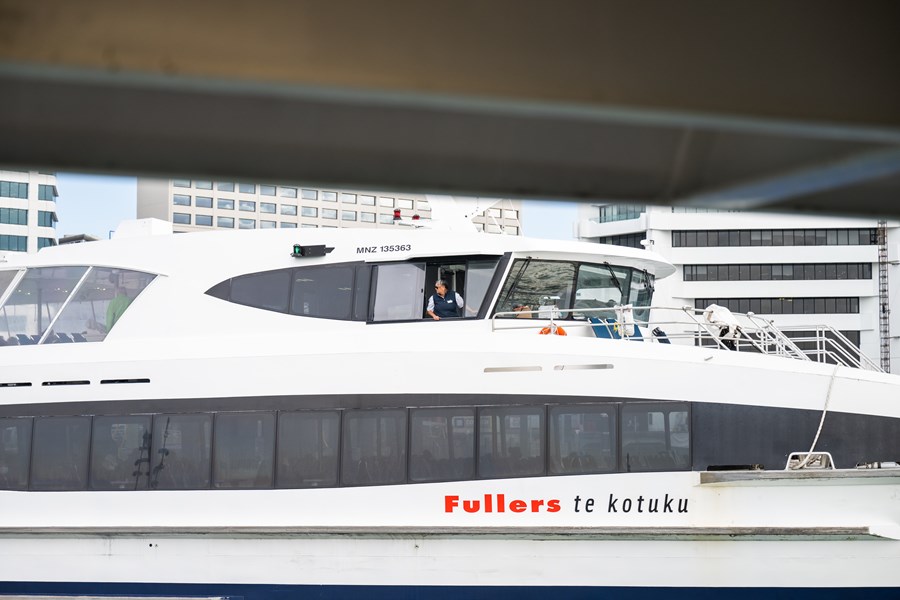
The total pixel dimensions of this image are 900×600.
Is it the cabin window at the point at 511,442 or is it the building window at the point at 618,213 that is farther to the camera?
the building window at the point at 618,213

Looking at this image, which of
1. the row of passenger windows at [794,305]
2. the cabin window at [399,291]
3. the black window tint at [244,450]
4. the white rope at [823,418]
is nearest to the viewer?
the white rope at [823,418]

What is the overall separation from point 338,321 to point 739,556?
180 inches

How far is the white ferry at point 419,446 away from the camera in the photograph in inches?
372

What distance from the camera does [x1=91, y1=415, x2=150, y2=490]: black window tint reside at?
1047cm

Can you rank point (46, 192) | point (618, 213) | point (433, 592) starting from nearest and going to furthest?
point (433, 592) < point (618, 213) < point (46, 192)

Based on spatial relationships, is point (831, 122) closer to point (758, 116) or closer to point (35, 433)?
point (758, 116)

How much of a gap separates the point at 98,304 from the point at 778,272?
186ft

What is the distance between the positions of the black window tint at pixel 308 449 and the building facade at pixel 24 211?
82258mm

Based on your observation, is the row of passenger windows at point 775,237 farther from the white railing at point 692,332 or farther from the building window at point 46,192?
the building window at point 46,192

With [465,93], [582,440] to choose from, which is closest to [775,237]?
[582,440]

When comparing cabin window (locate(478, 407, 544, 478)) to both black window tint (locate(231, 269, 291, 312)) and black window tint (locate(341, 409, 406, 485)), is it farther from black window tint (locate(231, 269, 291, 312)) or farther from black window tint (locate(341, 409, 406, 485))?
black window tint (locate(231, 269, 291, 312))

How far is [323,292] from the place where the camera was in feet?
36.2

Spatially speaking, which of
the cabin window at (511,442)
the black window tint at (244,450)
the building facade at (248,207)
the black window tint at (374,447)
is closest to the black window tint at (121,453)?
the black window tint at (244,450)

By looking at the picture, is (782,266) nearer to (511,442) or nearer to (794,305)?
(794,305)
